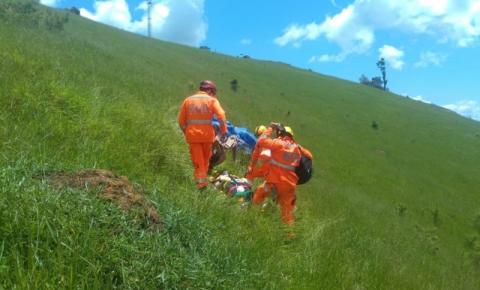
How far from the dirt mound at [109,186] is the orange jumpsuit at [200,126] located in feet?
14.2

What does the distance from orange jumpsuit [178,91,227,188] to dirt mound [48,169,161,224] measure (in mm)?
4334

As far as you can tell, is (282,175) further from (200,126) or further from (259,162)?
(200,126)

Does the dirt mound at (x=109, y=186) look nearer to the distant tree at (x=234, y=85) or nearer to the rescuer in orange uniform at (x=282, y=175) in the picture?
the rescuer in orange uniform at (x=282, y=175)

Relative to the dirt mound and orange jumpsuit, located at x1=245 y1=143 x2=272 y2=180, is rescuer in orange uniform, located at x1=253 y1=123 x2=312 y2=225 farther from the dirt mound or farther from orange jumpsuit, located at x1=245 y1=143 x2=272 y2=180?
the dirt mound

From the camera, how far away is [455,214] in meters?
32.5

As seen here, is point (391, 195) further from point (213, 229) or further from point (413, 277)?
point (213, 229)

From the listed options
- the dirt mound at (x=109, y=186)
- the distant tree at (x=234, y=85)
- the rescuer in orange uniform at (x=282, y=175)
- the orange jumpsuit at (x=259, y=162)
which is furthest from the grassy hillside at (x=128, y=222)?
the distant tree at (x=234, y=85)

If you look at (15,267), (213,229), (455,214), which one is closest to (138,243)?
(15,267)

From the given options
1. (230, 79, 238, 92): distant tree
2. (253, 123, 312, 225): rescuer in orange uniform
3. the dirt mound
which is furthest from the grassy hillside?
(230, 79, 238, 92): distant tree

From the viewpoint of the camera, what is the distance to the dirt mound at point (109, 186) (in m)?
4.21

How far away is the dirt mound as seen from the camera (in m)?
4.21

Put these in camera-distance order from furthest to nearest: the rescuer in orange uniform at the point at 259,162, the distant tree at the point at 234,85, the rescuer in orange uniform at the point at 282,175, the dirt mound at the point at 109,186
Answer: the distant tree at the point at 234,85, the rescuer in orange uniform at the point at 259,162, the rescuer in orange uniform at the point at 282,175, the dirt mound at the point at 109,186

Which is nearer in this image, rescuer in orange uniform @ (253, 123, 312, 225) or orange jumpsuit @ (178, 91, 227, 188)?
rescuer in orange uniform @ (253, 123, 312, 225)

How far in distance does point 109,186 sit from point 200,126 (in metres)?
4.78
